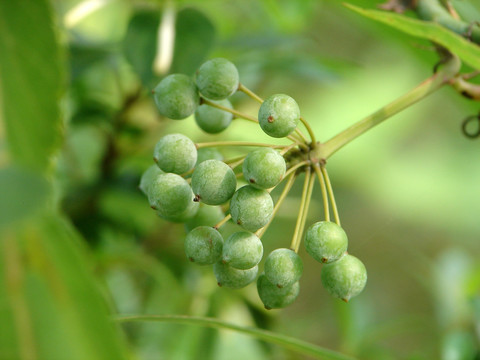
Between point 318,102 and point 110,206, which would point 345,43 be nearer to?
point 318,102

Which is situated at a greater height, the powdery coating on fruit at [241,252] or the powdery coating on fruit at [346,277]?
the powdery coating on fruit at [346,277]

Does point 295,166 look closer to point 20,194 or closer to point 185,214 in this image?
point 185,214

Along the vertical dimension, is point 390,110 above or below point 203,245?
above

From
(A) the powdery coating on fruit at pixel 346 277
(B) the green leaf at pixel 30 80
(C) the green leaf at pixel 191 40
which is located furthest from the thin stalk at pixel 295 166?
(C) the green leaf at pixel 191 40

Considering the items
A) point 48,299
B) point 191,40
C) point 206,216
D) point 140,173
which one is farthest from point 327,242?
point 140,173

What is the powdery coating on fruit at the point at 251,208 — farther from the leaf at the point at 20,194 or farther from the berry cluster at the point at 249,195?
the leaf at the point at 20,194

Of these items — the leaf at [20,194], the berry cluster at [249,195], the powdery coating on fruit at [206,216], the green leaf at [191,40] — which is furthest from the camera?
the green leaf at [191,40]
